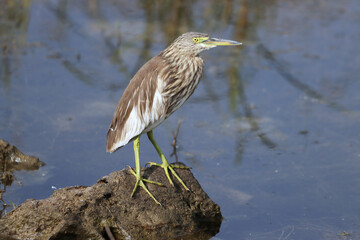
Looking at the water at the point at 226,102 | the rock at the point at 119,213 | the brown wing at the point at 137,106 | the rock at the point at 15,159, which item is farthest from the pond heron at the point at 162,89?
the rock at the point at 15,159

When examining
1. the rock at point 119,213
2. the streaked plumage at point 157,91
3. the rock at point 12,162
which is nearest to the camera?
the rock at point 119,213

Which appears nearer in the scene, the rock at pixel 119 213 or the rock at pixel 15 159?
the rock at pixel 119 213

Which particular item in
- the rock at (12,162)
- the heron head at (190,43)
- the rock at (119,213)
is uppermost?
the heron head at (190,43)

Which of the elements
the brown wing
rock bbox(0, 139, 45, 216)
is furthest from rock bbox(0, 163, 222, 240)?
rock bbox(0, 139, 45, 216)

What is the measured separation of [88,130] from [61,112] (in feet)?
1.75

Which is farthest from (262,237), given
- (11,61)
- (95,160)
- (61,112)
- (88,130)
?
(11,61)

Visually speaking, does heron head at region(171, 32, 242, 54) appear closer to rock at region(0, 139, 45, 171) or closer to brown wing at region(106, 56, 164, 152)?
brown wing at region(106, 56, 164, 152)

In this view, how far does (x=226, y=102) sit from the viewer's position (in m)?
7.48

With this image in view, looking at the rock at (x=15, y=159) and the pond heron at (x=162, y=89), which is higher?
the pond heron at (x=162, y=89)

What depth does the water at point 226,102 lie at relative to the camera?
573cm

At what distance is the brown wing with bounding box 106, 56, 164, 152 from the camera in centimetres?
498

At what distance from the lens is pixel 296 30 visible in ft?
31.2

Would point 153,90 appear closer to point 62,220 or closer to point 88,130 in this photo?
point 62,220

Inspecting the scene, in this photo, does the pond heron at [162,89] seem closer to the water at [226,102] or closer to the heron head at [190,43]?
the heron head at [190,43]
